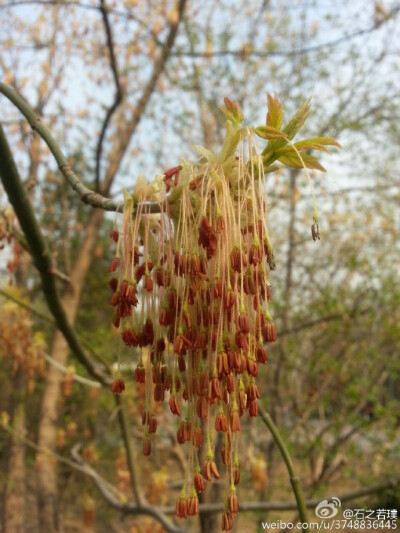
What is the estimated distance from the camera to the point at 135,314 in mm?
888

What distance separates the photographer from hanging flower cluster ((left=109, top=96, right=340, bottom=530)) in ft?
2.54

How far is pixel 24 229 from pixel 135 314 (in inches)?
13.8

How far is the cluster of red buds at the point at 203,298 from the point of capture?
2.53ft

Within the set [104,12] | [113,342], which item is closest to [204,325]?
[104,12]

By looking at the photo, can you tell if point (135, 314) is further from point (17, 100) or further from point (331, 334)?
point (331, 334)

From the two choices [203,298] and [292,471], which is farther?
[292,471]

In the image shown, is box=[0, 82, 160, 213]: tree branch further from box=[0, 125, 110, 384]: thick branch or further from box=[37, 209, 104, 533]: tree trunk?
box=[37, 209, 104, 533]: tree trunk

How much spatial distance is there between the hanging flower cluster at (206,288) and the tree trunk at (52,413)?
9.81 feet

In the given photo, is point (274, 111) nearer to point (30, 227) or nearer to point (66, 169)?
point (66, 169)

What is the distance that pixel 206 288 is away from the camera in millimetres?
816

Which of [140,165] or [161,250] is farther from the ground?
[140,165]

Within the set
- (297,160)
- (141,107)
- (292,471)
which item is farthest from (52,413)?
(297,160)

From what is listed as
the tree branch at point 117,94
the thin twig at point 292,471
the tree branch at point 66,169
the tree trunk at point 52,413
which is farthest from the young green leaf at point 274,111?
the tree trunk at point 52,413

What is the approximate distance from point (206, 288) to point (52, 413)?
3.77m
